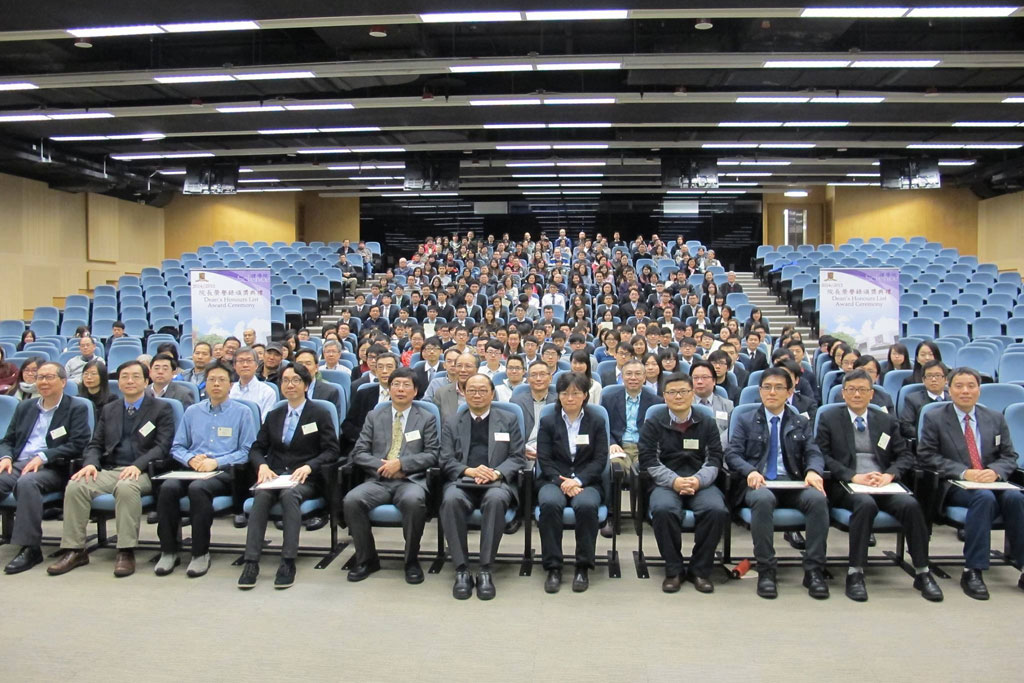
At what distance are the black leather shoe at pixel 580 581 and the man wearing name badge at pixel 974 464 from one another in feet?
6.46

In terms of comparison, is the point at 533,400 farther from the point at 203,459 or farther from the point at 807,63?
the point at 807,63

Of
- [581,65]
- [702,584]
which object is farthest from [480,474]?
[581,65]

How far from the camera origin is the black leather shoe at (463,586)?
11.5 feet

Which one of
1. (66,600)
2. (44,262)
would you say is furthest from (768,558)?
(44,262)

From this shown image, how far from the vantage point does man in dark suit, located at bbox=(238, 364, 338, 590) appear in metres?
3.78

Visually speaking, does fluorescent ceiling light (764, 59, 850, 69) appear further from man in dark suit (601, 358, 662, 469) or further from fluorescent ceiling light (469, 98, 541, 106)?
man in dark suit (601, 358, 662, 469)

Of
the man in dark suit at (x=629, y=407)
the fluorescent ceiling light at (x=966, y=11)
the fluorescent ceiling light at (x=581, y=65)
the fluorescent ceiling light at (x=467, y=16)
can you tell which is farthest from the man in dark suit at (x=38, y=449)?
the fluorescent ceiling light at (x=966, y=11)

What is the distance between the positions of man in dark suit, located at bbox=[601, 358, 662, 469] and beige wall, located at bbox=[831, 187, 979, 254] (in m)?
15.8

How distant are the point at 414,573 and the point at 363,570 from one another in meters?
0.29

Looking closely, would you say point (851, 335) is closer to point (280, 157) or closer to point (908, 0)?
point (908, 0)

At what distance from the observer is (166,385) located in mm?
5184

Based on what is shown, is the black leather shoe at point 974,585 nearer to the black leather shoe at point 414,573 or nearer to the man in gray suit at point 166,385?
the black leather shoe at point 414,573

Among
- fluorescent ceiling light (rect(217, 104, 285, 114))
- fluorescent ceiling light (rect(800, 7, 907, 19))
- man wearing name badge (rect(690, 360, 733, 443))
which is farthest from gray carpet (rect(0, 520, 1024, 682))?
fluorescent ceiling light (rect(217, 104, 285, 114))

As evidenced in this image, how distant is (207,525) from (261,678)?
144cm
